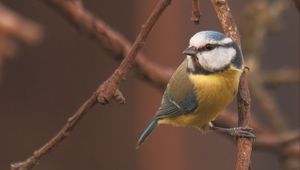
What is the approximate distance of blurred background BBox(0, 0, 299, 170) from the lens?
8.38ft

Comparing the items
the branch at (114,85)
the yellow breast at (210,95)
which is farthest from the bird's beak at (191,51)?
the branch at (114,85)

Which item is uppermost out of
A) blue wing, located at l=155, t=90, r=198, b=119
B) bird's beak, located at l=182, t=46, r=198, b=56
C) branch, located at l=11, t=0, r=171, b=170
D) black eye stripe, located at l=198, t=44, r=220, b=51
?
black eye stripe, located at l=198, t=44, r=220, b=51

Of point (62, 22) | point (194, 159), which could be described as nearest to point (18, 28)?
point (62, 22)

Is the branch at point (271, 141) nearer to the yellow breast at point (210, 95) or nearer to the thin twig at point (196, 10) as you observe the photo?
the yellow breast at point (210, 95)

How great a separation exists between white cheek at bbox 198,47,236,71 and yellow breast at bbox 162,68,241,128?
0.02 metres

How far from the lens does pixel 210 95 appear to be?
143 cm

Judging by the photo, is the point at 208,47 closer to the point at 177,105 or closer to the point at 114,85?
the point at 177,105

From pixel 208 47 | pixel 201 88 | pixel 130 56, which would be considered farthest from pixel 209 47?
pixel 130 56

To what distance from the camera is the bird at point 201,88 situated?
51.5 inches

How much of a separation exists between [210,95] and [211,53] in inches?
5.9

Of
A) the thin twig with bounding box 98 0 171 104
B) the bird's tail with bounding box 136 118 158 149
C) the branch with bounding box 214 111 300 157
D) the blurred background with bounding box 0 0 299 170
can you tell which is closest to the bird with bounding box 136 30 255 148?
the bird's tail with bounding box 136 118 158 149

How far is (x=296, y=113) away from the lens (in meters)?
2.72

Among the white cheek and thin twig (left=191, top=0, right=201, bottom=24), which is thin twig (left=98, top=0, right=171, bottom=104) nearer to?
thin twig (left=191, top=0, right=201, bottom=24)

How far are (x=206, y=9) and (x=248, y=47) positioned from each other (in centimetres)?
50
